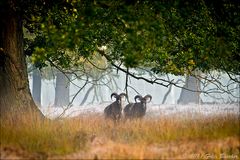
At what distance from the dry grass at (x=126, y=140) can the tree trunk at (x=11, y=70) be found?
2.05m

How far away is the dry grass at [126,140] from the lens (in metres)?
10.2

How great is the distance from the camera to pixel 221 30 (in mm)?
13219

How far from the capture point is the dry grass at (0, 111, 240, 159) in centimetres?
1025

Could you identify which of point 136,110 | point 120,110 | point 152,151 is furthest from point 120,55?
point 136,110

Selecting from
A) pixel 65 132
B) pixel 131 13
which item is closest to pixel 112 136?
pixel 65 132

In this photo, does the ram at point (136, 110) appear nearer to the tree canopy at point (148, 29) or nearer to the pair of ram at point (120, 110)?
the pair of ram at point (120, 110)

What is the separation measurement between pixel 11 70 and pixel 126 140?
5762 millimetres

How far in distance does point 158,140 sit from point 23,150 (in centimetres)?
351

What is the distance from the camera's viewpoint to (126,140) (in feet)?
37.5

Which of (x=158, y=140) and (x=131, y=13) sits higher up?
(x=131, y=13)

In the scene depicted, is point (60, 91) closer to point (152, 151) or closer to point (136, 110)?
point (136, 110)

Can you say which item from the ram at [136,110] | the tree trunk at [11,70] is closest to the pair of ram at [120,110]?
the ram at [136,110]

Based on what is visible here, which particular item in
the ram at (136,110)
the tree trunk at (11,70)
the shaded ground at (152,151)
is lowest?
the shaded ground at (152,151)

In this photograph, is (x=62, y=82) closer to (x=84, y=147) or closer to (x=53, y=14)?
(x=53, y=14)
